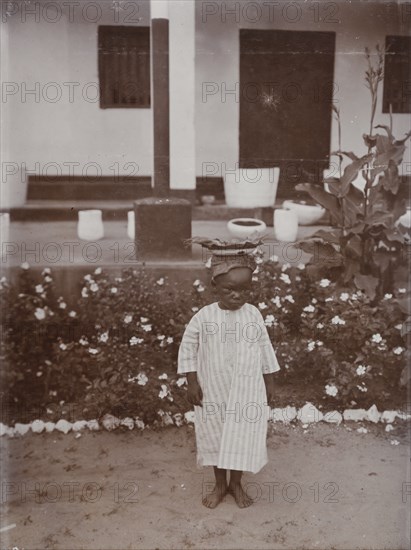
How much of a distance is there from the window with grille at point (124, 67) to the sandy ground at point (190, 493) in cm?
542

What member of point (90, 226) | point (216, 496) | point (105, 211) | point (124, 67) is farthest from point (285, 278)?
point (124, 67)

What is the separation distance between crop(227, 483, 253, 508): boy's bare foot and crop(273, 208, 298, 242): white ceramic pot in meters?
3.59

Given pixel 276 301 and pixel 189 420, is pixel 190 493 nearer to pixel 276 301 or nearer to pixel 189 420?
pixel 189 420

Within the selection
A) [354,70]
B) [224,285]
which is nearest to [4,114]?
[224,285]

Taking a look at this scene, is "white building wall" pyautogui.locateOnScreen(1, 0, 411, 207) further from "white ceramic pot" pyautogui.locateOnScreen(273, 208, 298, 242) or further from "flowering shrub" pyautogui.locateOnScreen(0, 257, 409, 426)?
"flowering shrub" pyautogui.locateOnScreen(0, 257, 409, 426)

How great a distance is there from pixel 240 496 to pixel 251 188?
498 centimetres

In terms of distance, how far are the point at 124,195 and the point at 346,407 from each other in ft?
16.2

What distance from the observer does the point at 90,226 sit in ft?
21.2

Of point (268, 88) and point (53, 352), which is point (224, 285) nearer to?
point (53, 352)

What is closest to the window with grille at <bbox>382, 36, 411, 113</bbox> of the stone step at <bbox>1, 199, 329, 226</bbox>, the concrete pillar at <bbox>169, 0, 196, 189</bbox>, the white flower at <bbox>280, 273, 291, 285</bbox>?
the stone step at <bbox>1, 199, 329, 226</bbox>

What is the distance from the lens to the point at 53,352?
4910mm

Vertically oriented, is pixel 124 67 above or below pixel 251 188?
above

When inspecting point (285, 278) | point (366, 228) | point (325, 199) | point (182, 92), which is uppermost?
point (182, 92)

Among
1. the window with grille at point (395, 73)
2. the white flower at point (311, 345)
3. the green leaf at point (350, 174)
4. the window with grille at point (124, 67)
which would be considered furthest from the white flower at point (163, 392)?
the window with grille at point (395, 73)
